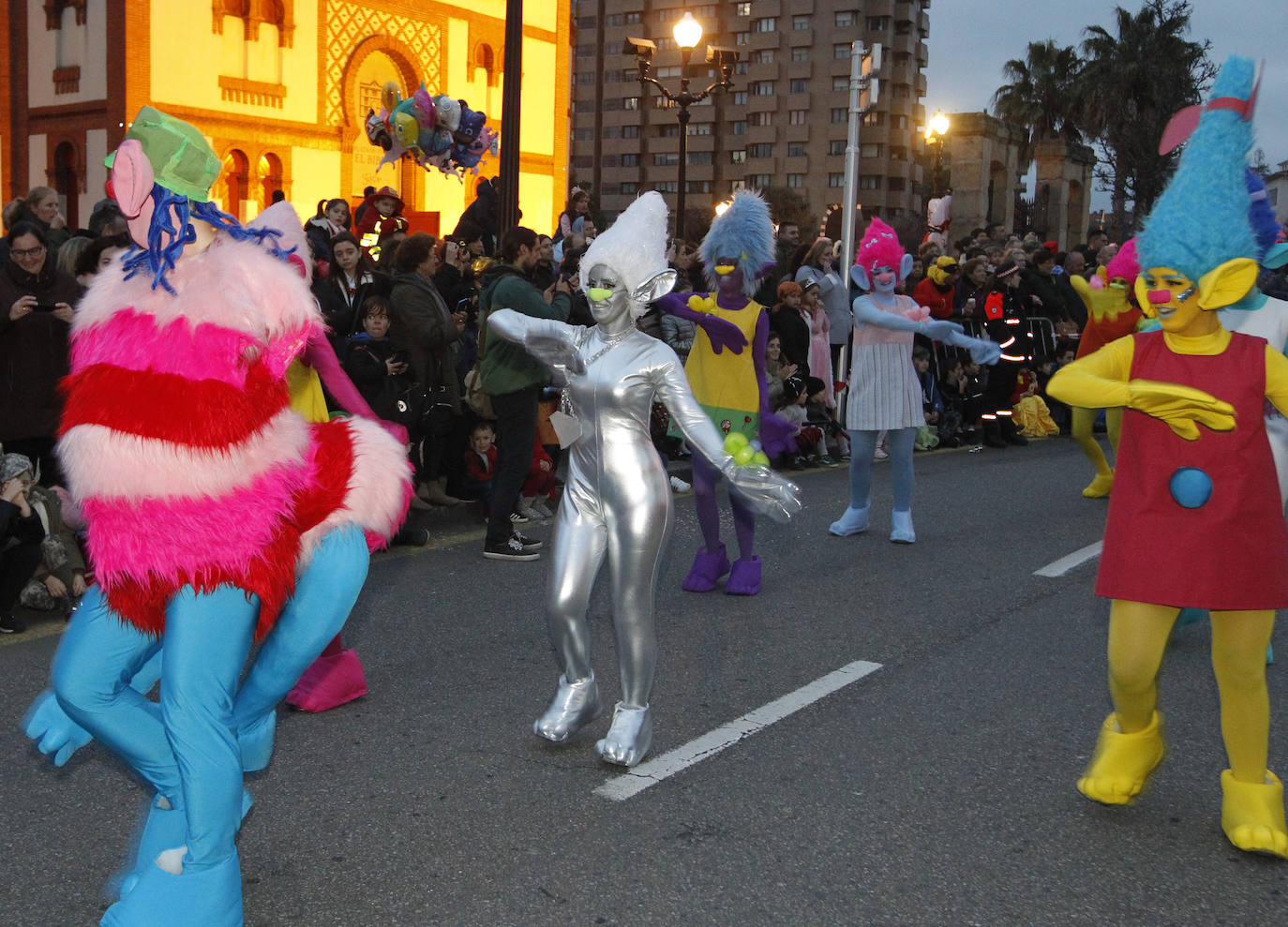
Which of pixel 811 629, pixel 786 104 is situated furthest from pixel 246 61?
pixel 786 104

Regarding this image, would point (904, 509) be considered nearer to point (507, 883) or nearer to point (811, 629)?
point (811, 629)

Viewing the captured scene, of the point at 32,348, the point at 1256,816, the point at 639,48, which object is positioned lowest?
Answer: the point at 1256,816

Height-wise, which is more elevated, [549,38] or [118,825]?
[549,38]

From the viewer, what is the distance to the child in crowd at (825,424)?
11.8 meters

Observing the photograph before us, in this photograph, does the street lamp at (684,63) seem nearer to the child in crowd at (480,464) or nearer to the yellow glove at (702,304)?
the child in crowd at (480,464)

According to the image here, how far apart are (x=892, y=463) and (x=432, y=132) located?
670 cm

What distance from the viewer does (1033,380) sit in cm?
1539

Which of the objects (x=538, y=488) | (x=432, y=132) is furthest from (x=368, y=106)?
(x=538, y=488)

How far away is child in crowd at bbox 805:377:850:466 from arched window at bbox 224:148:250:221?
54.1 feet

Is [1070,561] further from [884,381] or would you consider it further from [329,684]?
[329,684]

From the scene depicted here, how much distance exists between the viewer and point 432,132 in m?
12.8

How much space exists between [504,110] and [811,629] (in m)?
5.79

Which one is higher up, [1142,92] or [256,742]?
[1142,92]

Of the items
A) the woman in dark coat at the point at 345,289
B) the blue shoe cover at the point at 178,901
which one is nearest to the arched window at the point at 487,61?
the woman in dark coat at the point at 345,289
